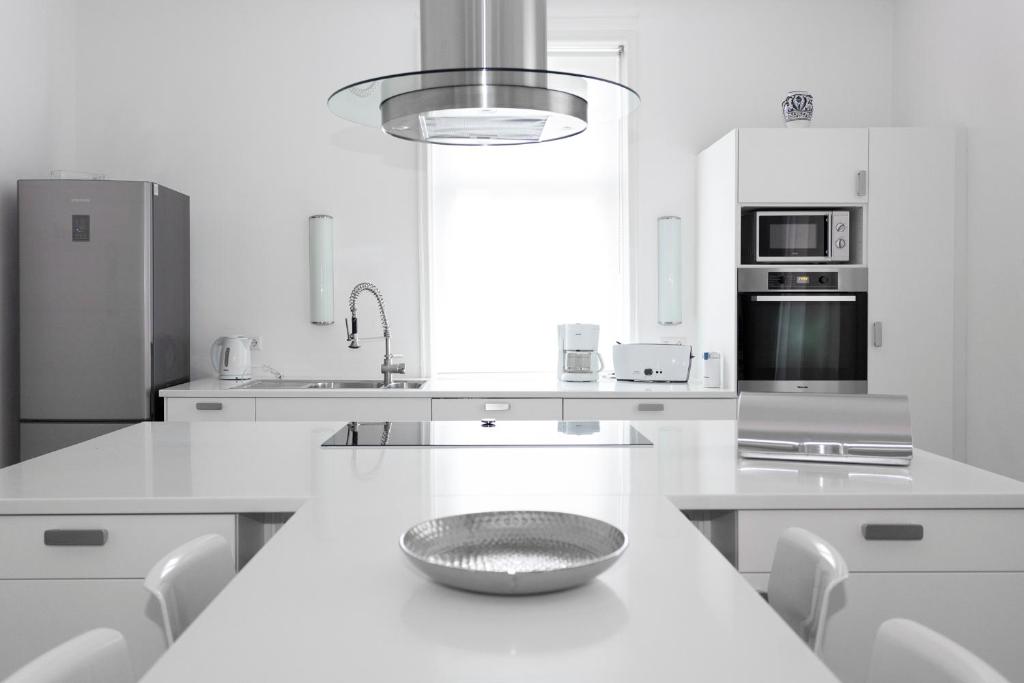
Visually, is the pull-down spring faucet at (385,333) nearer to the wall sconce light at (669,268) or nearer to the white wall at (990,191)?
the wall sconce light at (669,268)

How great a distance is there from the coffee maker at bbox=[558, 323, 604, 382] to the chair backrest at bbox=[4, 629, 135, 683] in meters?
3.14

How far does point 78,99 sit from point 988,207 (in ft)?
14.3

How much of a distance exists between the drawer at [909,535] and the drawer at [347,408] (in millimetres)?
2206

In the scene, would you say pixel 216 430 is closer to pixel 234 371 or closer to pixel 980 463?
pixel 234 371

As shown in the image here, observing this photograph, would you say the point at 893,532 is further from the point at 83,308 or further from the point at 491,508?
the point at 83,308

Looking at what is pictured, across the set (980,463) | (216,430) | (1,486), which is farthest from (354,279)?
(980,463)

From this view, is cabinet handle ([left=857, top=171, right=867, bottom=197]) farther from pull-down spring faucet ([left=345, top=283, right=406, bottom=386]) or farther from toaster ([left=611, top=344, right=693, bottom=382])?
pull-down spring faucet ([left=345, top=283, right=406, bottom=386])

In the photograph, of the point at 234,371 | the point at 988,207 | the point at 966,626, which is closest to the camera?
the point at 966,626

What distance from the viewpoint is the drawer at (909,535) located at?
1.77 metres

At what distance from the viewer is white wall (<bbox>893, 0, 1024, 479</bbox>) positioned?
3.52 metres

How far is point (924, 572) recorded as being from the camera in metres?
1.78

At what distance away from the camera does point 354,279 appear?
452cm

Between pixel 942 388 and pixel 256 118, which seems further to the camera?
pixel 256 118

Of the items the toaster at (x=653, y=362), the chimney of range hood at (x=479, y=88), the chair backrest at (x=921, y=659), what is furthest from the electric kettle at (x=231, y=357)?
the chair backrest at (x=921, y=659)
